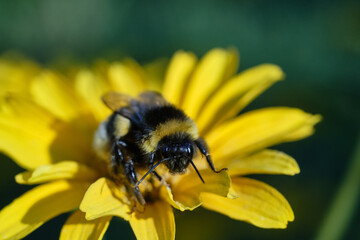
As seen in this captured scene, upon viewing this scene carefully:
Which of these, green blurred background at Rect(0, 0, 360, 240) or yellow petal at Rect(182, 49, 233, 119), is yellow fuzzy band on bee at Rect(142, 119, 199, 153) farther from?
green blurred background at Rect(0, 0, 360, 240)

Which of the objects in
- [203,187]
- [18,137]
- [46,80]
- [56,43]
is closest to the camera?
[203,187]

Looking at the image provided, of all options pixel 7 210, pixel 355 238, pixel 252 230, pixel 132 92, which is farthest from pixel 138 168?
pixel 355 238

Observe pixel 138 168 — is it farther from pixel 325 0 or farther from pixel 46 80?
pixel 325 0

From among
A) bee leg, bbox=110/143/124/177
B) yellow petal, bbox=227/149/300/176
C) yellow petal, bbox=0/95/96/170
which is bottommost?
yellow petal, bbox=227/149/300/176

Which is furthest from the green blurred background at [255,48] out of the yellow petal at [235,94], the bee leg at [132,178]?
the bee leg at [132,178]

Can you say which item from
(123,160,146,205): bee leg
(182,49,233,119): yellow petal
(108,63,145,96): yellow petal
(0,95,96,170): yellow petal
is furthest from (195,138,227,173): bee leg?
(108,63,145,96): yellow petal

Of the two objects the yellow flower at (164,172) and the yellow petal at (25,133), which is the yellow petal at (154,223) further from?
the yellow petal at (25,133)
